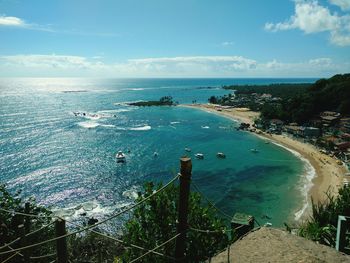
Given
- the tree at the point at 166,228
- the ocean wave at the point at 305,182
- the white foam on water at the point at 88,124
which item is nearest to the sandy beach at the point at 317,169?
the ocean wave at the point at 305,182

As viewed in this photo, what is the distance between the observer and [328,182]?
45.3 meters

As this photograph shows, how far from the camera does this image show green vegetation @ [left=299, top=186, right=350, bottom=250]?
9.87 metres

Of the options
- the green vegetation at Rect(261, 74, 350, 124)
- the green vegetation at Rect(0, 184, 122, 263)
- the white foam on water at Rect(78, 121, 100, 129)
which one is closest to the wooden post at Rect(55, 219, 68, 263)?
the green vegetation at Rect(0, 184, 122, 263)

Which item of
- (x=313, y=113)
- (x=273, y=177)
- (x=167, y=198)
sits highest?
(x=167, y=198)

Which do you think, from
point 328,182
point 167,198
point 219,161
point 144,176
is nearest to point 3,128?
point 144,176

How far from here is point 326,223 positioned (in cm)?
1141

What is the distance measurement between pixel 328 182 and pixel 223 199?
56.2ft

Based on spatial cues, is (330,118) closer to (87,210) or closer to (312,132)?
(312,132)

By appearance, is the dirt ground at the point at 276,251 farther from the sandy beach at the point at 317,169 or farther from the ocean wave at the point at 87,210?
the ocean wave at the point at 87,210

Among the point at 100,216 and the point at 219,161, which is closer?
the point at 100,216

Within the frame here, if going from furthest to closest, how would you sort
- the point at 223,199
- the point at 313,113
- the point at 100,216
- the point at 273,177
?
the point at 313,113, the point at 273,177, the point at 223,199, the point at 100,216

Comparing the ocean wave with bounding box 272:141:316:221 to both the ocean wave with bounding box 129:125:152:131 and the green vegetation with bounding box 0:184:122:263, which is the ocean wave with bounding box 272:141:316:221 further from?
the ocean wave with bounding box 129:125:152:131

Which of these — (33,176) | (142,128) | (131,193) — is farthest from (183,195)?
(142,128)

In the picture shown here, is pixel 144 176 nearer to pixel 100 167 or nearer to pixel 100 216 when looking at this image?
pixel 100 167
